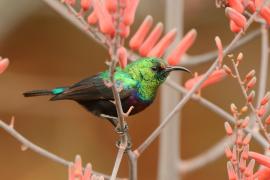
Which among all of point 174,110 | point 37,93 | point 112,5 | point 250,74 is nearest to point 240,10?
point 250,74

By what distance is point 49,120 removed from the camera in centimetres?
724

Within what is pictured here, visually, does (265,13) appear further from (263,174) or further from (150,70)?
(150,70)

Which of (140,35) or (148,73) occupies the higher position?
(148,73)

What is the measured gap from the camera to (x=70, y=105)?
7105 millimetres

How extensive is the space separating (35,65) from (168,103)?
3558 mm

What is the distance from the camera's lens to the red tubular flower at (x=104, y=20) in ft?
6.70

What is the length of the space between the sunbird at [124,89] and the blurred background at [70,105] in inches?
101

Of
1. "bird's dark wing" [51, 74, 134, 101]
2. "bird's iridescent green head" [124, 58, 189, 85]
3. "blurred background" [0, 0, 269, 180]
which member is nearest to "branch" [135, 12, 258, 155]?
"bird's iridescent green head" [124, 58, 189, 85]

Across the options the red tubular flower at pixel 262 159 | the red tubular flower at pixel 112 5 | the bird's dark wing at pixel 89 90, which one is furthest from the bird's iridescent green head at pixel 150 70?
the red tubular flower at pixel 112 5

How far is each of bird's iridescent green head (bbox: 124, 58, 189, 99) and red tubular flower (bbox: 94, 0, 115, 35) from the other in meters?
1.16

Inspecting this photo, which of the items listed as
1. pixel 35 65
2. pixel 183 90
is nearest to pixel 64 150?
pixel 35 65

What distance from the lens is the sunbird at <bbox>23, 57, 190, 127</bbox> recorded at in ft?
11.1

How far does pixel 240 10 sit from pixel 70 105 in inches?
186

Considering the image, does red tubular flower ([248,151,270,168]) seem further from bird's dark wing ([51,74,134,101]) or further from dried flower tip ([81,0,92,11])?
bird's dark wing ([51,74,134,101])
